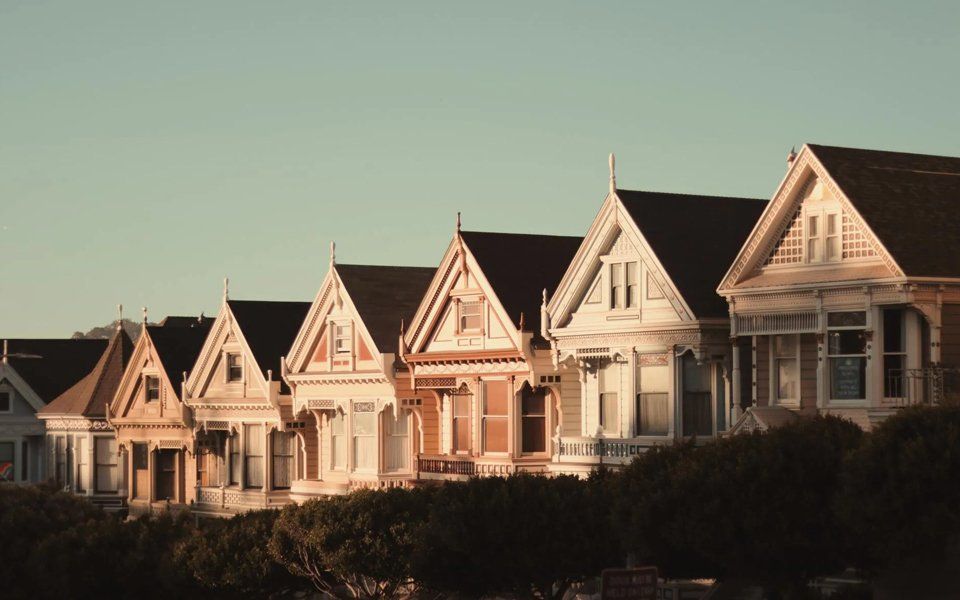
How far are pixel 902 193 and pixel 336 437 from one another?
81.0ft

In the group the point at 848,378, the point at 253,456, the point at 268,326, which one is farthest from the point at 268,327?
the point at 848,378

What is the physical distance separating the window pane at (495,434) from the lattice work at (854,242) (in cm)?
1449

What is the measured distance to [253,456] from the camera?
65.6m

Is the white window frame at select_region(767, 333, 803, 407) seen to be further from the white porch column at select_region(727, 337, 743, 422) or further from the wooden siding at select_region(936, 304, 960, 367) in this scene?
the wooden siding at select_region(936, 304, 960, 367)

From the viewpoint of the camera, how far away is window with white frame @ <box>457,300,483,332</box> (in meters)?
53.7

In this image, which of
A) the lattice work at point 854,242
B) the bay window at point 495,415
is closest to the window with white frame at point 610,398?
the bay window at point 495,415

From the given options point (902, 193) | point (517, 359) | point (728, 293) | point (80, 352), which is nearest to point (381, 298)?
point (517, 359)

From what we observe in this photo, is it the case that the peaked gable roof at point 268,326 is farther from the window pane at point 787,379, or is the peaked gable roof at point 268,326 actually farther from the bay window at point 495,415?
the window pane at point 787,379

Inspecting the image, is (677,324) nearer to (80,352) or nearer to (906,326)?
(906,326)

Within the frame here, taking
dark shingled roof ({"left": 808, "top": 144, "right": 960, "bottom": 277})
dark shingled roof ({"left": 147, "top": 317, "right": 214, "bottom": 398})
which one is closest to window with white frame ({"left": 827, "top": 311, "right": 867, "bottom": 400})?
dark shingled roof ({"left": 808, "top": 144, "right": 960, "bottom": 277})

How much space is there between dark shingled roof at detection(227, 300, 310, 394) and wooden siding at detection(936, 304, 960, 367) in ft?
92.7

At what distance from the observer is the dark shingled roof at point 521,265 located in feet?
172

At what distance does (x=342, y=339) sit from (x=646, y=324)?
1513 centimetres

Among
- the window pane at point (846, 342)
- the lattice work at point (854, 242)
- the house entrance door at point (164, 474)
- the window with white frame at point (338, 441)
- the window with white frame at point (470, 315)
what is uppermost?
the lattice work at point (854, 242)
